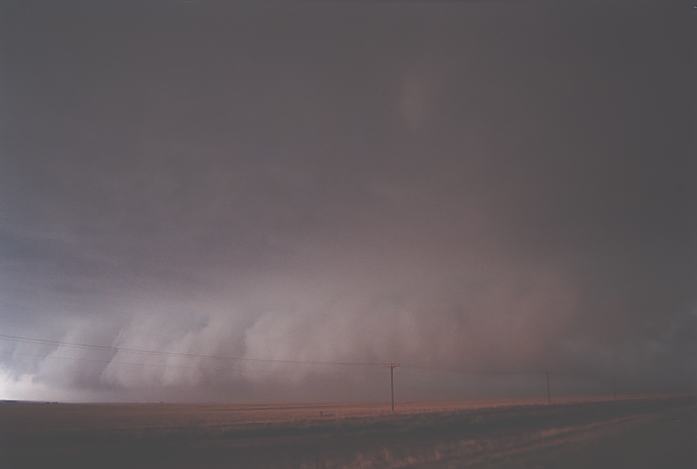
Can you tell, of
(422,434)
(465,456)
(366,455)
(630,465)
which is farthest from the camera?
(422,434)

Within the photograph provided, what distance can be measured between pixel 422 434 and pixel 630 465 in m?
20.1

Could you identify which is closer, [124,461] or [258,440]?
[124,461]

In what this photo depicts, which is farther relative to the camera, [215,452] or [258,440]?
[258,440]

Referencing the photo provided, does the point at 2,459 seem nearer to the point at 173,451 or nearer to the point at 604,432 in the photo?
the point at 173,451

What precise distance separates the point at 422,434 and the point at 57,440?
29.6 meters

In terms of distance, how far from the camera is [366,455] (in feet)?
88.6

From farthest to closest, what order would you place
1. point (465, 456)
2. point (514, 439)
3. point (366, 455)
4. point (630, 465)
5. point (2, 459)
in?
point (514, 439) → point (2, 459) → point (366, 455) → point (465, 456) → point (630, 465)

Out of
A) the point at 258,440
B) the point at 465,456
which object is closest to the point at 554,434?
the point at 465,456

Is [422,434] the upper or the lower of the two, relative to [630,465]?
lower

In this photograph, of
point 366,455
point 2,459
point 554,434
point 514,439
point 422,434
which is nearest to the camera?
point 366,455

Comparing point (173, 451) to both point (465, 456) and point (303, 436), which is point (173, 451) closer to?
point (303, 436)

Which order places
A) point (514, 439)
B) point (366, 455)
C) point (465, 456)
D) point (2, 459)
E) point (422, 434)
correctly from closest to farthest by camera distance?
point (465, 456) → point (366, 455) → point (2, 459) → point (514, 439) → point (422, 434)

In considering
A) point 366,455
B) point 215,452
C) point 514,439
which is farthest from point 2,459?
point 514,439

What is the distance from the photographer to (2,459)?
29.7 meters
